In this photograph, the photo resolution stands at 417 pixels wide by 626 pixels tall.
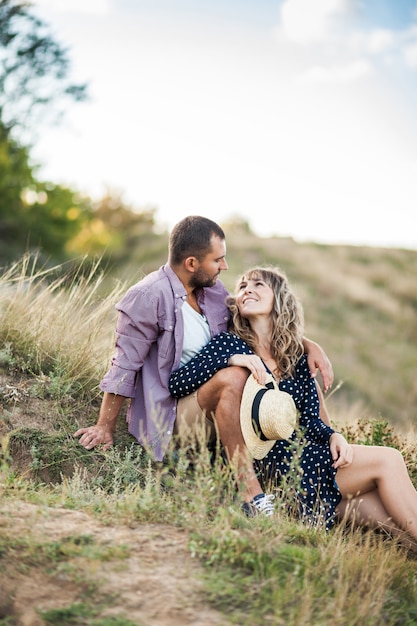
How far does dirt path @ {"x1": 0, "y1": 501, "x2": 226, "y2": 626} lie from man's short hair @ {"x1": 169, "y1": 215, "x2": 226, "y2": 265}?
201 centimetres

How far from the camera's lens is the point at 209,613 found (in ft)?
8.14

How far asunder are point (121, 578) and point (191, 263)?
7.68ft

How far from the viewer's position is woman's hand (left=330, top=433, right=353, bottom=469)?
3.91 meters

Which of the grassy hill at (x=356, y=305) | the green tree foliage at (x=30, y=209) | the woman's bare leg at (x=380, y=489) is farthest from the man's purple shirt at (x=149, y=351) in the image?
the green tree foliage at (x=30, y=209)

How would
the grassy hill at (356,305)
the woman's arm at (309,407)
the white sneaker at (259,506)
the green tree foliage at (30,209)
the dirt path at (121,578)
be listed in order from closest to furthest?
1. the dirt path at (121,578)
2. the white sneaker at (259,506)
3. the woman's arm at (309,407)
4. the grassy hill at (356,305)
5. the green tree foliage at (30,209)

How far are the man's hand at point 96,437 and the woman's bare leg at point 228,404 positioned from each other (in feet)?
2.34

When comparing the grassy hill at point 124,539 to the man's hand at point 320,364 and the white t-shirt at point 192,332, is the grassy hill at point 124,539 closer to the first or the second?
the white t-shirt at point 192,332

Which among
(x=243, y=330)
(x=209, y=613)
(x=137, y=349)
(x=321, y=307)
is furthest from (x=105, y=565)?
(x=321, y=307)

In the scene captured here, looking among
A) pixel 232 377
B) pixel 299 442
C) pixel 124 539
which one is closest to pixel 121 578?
pixel 124 539

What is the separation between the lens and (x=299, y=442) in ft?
13.1

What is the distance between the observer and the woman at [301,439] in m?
3.82

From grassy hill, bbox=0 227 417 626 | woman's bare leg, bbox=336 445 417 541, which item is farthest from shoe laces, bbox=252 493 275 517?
woman's bare leg, bbox=336 445 417 541

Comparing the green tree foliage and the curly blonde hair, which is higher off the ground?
the green tree foliage

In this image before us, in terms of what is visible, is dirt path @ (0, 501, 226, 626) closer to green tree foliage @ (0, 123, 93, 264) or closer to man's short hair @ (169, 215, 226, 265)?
man's short hair @ (169, 215, 226, 265)
